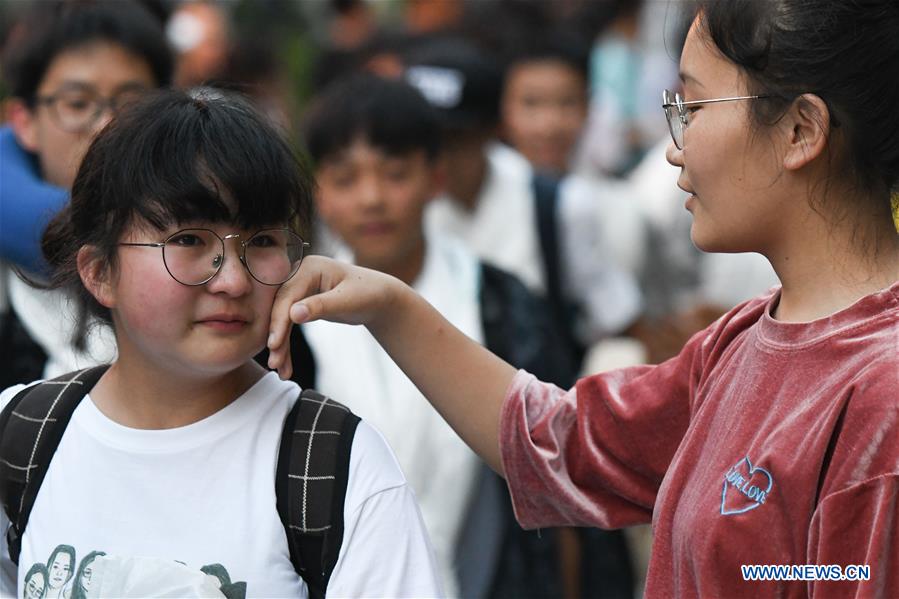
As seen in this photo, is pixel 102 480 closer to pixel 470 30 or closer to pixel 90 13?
pixel 90 13

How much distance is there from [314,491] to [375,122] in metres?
2.17

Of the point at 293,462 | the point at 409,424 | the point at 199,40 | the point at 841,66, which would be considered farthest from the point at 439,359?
the point at 199,40

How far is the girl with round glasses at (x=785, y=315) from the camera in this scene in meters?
1.75

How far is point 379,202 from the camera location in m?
4.00

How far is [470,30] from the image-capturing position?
8367mm

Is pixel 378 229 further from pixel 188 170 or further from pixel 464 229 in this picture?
pixel 188 170

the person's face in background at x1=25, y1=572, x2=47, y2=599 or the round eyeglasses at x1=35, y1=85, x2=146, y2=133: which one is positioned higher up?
the round eyeglasses at x1=35, y1=85, x2=146, y2=133

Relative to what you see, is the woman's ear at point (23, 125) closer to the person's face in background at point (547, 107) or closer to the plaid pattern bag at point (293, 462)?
the plaid pattern bag at point (293, 462)

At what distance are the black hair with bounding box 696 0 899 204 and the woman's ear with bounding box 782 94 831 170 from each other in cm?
1

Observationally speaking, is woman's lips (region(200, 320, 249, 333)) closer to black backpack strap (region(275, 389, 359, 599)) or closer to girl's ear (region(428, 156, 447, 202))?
black backpack strap (region(275, 389, 359, 599))

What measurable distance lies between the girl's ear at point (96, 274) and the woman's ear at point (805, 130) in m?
1.13

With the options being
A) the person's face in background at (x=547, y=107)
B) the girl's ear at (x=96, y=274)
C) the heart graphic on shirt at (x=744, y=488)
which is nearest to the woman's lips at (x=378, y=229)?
the girl's ear at (x=96, y=274)

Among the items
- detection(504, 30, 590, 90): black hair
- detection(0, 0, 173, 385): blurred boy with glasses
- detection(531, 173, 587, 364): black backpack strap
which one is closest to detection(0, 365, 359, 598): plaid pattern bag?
detection(0, 0, 173, 385): blurred boy with glasses

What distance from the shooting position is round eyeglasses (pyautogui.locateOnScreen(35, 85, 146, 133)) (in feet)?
11.1
